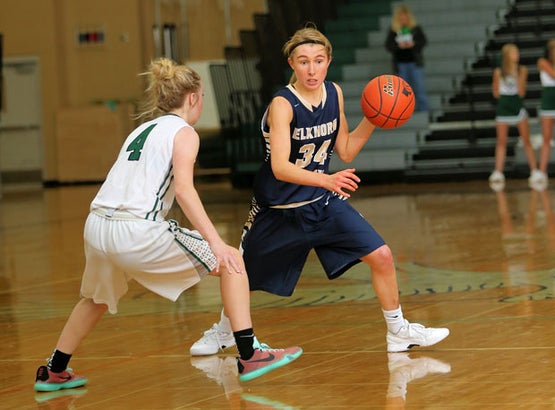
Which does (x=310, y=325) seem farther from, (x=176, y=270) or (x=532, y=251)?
(x=532, y=251)

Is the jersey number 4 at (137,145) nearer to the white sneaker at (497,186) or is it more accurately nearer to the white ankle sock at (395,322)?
the white ankle sock at (395,322)

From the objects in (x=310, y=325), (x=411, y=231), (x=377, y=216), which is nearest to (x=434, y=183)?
(x=377, y=216)

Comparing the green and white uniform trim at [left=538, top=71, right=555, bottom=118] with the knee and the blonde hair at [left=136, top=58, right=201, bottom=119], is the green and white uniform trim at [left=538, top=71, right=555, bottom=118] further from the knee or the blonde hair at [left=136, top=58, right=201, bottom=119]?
the blonde hair at [left=136, top=58, right=201, bottom=119]

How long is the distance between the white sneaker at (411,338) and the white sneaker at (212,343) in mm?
757

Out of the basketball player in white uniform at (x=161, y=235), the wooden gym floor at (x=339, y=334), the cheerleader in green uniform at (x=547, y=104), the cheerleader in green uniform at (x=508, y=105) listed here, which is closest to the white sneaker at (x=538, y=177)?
the cheerleader in green uniform at (x=547, y=104)

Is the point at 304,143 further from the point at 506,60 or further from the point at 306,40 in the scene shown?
the point at 506,60

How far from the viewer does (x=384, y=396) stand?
4.11 metres

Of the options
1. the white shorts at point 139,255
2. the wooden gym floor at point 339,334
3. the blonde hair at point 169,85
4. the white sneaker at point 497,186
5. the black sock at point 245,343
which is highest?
the blonde hair at point 169,85

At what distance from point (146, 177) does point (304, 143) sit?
2.66 feet

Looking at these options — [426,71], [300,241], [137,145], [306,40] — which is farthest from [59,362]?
[426,71]

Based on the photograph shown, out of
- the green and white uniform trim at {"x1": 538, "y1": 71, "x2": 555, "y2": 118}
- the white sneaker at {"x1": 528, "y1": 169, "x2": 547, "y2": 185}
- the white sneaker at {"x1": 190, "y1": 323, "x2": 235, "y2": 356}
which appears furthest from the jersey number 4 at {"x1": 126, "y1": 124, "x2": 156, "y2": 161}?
the green and white uniform trim at {"x1": 538, "y1": 71, "x2": 555, "y2": 118}

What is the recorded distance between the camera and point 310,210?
496cm

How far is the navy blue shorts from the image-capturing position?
4.92 meters

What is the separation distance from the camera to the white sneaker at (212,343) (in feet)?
16.9
